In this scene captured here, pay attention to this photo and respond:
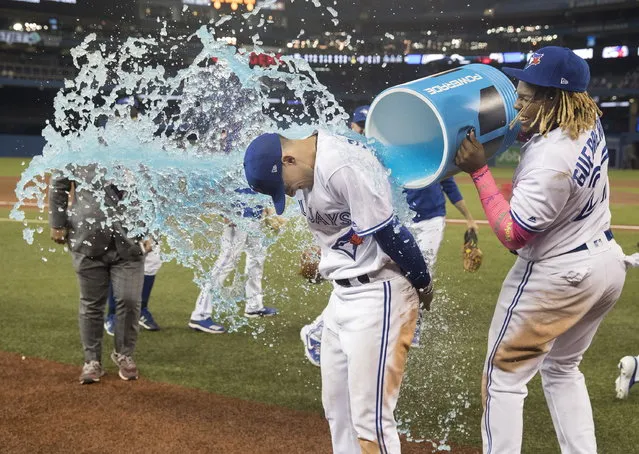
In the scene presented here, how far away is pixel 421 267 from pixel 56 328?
5.17 metres

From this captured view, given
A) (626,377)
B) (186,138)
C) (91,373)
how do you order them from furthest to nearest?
(91,373)
(626,377)
(186,138)

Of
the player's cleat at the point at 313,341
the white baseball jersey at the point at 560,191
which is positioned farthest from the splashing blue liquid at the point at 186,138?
the player's cleat at the point at 313,341

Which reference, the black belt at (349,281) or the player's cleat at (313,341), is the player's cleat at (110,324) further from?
the black belt at (349,281)

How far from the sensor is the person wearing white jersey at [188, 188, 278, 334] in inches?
268

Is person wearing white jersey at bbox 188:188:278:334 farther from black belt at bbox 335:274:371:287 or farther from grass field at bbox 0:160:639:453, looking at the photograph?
black belt at bbox 335:274:371:287

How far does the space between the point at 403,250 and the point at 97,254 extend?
3.10m

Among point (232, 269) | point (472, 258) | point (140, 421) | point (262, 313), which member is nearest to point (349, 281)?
point (140, 421)

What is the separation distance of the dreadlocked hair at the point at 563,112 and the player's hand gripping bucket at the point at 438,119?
160 mm

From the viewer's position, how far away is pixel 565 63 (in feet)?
10.5

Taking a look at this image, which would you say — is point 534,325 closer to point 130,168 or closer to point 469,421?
point 469,421

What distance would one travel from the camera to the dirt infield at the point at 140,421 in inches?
176

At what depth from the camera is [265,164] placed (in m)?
2.95

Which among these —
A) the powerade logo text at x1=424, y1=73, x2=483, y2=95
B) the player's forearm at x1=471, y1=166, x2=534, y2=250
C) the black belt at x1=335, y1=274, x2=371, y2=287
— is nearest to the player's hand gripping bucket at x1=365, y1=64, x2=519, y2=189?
the powerade logo text at x1=424, y1=73, x2=483, y2=95

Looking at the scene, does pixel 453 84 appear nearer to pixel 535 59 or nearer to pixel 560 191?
pixel 535 59
